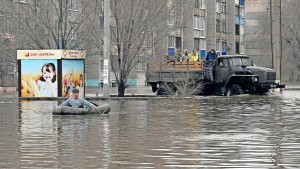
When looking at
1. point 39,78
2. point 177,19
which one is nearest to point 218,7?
point 177,19

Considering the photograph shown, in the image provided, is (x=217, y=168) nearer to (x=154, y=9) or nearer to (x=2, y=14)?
(x=154, y=9)

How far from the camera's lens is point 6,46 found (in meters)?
57.9

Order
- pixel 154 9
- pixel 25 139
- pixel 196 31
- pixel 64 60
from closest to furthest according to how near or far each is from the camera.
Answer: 1. pixel 25 139
2. pixel 64 60
3. pixel 154 9
4. pixel 196 31

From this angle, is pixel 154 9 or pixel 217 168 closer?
pixel 217 168

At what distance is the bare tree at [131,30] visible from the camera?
4538 cm

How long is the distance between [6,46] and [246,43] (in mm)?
66882

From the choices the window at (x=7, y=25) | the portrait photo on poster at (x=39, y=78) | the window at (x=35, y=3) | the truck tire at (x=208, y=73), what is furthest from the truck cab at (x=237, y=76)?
the window at (x=7, y=25)

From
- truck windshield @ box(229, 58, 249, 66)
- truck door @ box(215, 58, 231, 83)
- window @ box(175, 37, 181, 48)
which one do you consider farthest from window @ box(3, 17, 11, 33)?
window @ box(175, 37, 181, 48)

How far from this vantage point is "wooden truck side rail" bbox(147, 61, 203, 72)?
4269 cm

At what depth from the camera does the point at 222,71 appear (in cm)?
4269

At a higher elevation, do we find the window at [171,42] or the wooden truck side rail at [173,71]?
the window at [171,42]

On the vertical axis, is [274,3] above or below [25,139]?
above

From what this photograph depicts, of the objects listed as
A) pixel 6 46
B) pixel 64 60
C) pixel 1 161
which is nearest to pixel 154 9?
pixel 64 60

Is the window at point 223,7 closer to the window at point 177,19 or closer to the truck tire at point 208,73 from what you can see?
the window at point 177,19
